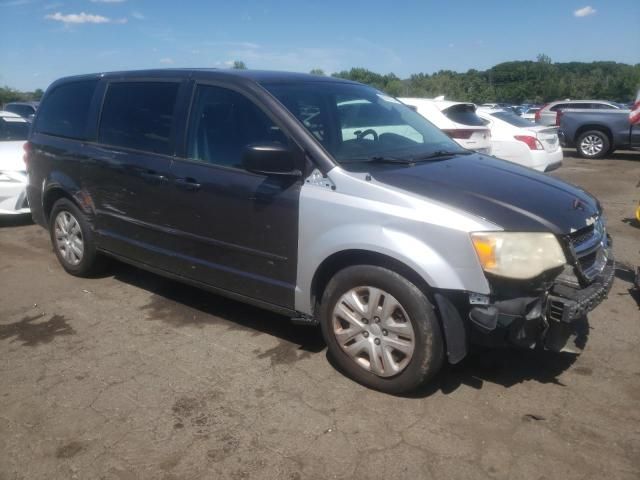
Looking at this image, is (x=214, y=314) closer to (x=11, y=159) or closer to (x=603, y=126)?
(x=11, y=159)

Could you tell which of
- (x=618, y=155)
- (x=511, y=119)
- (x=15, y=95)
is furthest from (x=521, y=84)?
(x=511, y=119)

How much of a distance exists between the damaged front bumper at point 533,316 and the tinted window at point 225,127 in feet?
5.23

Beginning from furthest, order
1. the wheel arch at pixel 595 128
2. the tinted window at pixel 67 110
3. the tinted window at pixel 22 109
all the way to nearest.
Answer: the tinted window at pixel 22 109, the wheel arch at pixel 595 128, the tinted window at pixel 67 110

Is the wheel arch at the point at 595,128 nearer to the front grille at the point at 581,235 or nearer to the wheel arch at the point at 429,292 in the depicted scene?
the front grille at the point at 581,235

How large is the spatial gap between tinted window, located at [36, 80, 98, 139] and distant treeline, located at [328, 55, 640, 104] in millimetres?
34076

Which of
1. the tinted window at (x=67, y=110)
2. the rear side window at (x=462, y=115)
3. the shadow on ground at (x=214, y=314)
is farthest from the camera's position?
the rear side window at (x=462, y=115)

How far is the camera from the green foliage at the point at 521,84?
1984 inches

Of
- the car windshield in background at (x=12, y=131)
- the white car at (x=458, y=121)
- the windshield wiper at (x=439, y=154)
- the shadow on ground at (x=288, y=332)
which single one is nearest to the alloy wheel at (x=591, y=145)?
the white car at (x=458, y=121)

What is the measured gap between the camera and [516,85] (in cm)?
8925

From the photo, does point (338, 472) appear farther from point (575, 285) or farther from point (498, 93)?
point (498, 93)

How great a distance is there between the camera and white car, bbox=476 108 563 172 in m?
9.36

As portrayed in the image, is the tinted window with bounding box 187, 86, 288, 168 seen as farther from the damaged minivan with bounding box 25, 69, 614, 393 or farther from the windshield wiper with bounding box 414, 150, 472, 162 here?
the windshield wiper with bounding box 414, 150, 472, 162

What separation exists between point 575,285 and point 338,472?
1.60 meters

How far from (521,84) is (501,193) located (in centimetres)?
9545
